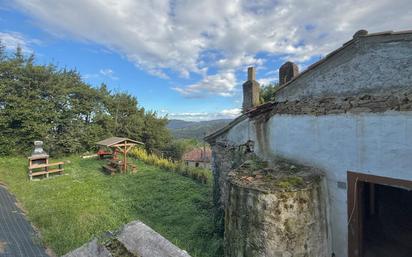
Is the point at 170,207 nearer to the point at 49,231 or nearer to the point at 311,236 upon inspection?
the point at 49,231

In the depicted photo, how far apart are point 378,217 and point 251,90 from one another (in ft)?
17.4

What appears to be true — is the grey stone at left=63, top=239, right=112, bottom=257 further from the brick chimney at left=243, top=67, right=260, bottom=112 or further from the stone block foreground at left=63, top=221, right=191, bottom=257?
the brick chimney at left=243, top=67, right=260, bottom=112

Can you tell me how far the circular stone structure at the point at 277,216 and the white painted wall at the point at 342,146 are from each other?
278mm

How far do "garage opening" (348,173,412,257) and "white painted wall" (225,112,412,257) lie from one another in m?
0.14

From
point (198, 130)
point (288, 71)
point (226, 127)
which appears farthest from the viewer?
point (198, 130)

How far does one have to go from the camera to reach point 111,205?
977 centimetres

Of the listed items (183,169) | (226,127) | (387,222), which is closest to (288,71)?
(226,127)

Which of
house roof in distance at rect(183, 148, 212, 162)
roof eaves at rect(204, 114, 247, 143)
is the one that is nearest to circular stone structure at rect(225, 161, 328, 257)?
roof eaves at rect(204, 114, 247, 143)

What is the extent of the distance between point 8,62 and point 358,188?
25.3 m

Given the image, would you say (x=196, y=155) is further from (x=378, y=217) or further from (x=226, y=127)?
(x=378, y=217)

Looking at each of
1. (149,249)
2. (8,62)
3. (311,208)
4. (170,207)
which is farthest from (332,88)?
(8,62)

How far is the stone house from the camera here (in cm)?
425

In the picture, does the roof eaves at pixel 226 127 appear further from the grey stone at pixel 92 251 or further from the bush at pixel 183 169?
the bush at pixel 183 169

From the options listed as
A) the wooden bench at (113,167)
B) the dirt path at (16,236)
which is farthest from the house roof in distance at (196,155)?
the dirt path at (16,236)
